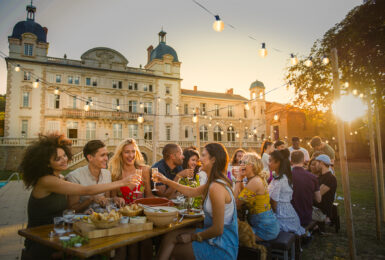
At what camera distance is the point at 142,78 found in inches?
1294

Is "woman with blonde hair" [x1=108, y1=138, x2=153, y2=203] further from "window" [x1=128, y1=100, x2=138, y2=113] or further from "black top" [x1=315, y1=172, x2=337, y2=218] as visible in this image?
"window" [x1=128, y1=100, x2=138, y2=113]

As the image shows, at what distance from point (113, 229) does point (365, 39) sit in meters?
8.45

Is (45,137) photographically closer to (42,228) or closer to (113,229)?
(42,228)

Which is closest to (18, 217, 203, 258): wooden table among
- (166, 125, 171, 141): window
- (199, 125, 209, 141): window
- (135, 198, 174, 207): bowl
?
(135, 198, 174, 207): bowl

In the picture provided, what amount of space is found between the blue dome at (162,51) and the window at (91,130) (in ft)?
43.7

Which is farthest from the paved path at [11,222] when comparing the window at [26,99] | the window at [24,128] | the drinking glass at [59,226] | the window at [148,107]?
the window at [148,107]

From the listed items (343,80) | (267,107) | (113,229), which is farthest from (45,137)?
(267,107)

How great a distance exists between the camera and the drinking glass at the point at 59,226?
7.88 feet

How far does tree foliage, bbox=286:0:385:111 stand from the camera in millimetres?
6906

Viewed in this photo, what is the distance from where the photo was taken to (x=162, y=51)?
3509 centimetres

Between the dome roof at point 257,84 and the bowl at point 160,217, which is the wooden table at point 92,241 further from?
the dome roof at point 257,84

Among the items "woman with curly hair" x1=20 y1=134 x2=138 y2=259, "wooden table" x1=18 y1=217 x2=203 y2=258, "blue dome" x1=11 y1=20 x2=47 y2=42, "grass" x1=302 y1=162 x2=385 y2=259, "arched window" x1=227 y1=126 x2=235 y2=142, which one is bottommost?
"grass" x1=302 y1=162 x2=385 y2=259

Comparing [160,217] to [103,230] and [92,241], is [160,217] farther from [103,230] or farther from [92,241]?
[92,241]

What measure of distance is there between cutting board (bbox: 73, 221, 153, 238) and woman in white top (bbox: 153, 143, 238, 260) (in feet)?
1.71
